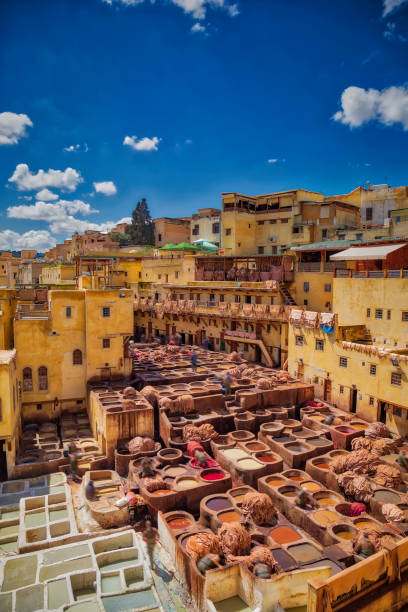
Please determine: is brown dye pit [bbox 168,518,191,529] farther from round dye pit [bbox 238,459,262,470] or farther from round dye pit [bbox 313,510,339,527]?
round dye pit [bbox 313,510,339,527]

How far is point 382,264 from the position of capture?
3016 centimetres

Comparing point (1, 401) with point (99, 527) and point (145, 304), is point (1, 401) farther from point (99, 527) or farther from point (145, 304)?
point (145, 304)

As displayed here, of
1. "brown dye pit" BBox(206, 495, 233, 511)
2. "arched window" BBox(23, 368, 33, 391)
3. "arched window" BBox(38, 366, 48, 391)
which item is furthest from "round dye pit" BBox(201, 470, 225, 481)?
"arched window" BBox(23, 368, 33, 391)

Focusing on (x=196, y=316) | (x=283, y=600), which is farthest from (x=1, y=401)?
(x=196, y=316)

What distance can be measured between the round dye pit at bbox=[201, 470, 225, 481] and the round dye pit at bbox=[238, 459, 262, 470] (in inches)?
46.3

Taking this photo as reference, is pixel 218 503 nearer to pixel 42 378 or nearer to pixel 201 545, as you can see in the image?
pixel 201 545

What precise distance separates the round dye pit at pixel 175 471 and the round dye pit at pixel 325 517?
6600mm

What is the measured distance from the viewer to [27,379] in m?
27.0

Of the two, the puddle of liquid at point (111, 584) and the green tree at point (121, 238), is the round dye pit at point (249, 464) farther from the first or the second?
the green tree at point (121, 238)

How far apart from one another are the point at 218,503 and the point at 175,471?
330cm

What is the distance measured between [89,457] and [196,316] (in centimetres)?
2344

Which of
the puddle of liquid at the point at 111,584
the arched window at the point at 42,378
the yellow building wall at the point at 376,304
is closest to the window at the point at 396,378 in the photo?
the yellow building wall at the point at 376,304

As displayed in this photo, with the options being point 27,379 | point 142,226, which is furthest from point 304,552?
point 142,226

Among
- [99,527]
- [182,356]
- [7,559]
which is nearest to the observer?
[7,559]
